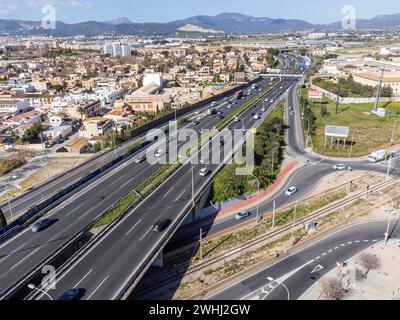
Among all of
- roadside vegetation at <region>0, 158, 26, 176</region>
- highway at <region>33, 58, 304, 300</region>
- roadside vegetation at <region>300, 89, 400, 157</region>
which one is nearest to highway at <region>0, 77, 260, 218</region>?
highway at <region>33, 58, 304, 300</region>

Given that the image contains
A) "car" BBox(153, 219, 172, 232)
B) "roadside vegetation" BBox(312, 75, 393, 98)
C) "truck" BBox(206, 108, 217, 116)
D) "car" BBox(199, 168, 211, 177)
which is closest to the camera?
"car" BBox(153, 219, 172, 232)

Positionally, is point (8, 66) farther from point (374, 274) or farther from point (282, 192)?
point (374, 274)

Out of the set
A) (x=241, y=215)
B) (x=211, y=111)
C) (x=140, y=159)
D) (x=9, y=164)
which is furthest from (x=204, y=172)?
(x=211, y=111)

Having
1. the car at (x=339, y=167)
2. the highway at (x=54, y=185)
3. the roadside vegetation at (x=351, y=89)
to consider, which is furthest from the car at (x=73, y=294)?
the roadside vegetation at (x=351, y=89)

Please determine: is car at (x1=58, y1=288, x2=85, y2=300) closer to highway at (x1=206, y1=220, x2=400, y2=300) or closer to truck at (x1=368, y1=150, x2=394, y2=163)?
highway at (x1=206, y1=220, x2=400, y2=300)

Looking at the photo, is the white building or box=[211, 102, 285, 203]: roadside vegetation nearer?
box=[211, 102, 285, 203]: roadside vegetation

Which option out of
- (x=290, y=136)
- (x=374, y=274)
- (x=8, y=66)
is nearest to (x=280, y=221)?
(x=374, y=274)
